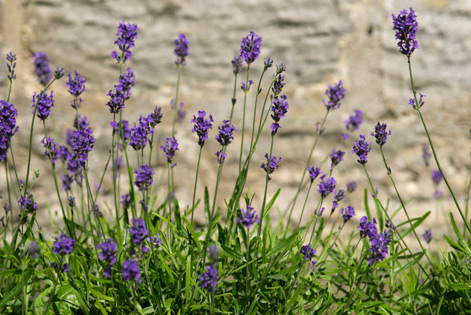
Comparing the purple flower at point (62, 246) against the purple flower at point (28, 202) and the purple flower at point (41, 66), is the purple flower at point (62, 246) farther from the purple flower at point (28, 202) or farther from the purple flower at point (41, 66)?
the purple flower at point (41, 66)

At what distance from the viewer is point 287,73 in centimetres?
332

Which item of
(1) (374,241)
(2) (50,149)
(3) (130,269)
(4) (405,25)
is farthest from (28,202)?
(4) (405,25)

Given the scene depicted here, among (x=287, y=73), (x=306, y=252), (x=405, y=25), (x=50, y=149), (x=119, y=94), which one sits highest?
(x=405, y=25)

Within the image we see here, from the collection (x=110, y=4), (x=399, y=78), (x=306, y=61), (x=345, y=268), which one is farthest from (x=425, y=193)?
(x=110, y=4)

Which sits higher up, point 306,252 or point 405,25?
point 405,25

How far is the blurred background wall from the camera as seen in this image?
10.3ft

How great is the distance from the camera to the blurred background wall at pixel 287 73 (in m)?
3.13

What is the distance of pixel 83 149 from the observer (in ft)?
5.95

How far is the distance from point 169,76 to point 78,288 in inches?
66.4

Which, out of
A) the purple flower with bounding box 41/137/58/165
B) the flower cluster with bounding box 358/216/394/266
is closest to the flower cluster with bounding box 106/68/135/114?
the purple flower with bounding box 41/137/58/165

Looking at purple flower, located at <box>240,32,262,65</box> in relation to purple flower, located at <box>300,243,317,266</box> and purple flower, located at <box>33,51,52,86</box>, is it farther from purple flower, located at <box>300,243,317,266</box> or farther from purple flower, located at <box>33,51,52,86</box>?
purple flower, located at <box>33,51,52,86</box>

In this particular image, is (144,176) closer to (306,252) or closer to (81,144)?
(81,144)

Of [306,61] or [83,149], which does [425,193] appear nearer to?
[306,61]

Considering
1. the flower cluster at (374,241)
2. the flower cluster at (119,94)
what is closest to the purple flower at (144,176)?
the flower cluster at (119,94)
